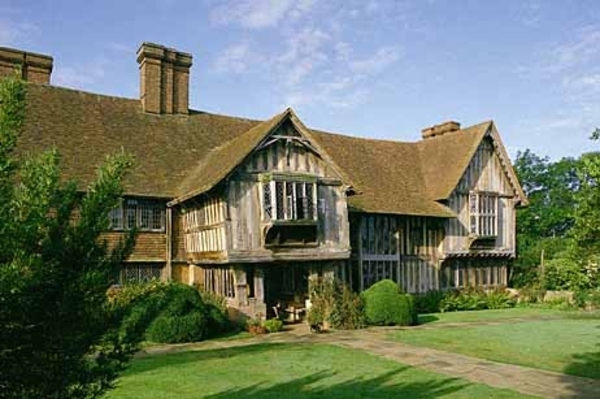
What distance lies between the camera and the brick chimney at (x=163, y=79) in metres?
24.7

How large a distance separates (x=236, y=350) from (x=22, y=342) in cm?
1068

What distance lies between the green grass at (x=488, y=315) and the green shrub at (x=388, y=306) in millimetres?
1766

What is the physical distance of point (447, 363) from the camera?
12.4 meters

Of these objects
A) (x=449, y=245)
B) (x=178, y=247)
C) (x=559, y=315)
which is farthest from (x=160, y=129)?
(x=559, y=315)

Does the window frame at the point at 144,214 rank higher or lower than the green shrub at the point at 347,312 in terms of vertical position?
higher

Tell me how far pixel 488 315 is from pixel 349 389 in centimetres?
1547

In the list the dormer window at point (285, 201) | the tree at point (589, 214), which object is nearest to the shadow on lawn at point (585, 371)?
the tree at point (589, 214)

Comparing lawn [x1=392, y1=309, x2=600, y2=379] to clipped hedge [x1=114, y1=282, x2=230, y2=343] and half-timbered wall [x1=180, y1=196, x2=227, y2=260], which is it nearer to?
clipped hedge [x1=114, y1=282, x2=230, y2=343]

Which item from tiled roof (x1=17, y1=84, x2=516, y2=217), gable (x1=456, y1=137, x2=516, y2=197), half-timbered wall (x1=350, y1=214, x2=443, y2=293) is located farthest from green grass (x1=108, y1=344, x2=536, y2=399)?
gable (x1=456, y1=137, x2=516, y2=197)

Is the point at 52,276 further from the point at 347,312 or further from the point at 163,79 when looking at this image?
the point at 163,79

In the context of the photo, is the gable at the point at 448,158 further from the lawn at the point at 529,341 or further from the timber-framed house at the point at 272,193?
the lawn at the point at 529,341

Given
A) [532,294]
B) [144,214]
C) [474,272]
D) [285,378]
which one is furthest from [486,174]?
[285,378]

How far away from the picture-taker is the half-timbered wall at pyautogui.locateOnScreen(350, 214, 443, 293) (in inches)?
960

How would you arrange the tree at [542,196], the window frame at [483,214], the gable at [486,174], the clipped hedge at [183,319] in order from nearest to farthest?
the clipped hedge at [183,319]
the window frame at [483,214]
the gable at [486,174]
the tree at [542,196]
